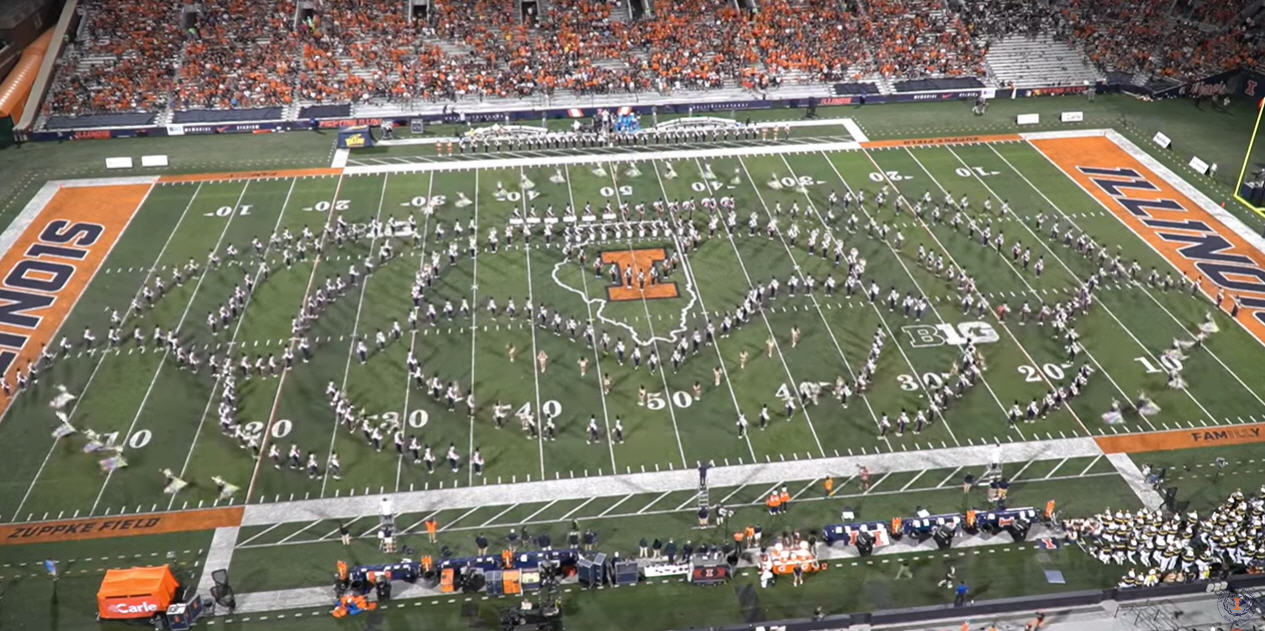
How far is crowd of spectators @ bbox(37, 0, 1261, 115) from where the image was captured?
187 feet

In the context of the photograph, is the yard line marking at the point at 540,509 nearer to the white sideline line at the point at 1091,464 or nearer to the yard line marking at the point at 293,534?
the yard line marking at the point at 293,534

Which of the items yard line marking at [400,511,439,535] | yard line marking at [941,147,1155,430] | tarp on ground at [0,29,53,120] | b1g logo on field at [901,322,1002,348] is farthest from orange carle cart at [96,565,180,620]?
tarp on ground at [0,29,53,120]

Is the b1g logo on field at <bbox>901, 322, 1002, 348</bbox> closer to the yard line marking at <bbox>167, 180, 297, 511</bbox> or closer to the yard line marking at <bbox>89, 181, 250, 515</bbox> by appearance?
the yard line marking at <bbox>167, 180, 297, 511</bbox>

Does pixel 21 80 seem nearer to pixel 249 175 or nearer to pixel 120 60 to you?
pixel 120 60

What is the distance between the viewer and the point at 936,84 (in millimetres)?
58469

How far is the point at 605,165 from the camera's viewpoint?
5047 centimetres

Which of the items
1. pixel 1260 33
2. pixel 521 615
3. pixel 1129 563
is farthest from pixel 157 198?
pixel 1260 33

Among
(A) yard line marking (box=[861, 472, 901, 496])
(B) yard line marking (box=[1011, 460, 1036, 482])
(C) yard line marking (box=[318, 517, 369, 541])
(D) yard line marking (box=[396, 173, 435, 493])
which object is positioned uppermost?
(B) yard line marking (box=[1011, 460, 1036, 482])

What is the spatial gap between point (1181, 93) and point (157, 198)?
167 feet

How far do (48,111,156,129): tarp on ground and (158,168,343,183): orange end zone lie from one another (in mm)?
6708

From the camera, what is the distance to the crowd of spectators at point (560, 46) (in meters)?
56.9

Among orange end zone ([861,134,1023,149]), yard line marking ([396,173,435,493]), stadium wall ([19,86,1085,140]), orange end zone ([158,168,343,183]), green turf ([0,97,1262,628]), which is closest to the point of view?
green turf ([0,97,1262,628])

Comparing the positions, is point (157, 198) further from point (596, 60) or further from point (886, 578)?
point (886, 578)

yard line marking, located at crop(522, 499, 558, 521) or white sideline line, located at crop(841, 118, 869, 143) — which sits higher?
white sideline line, located at crop(841, 118, 869, 143)
